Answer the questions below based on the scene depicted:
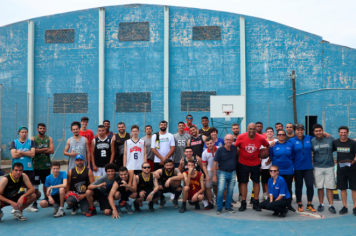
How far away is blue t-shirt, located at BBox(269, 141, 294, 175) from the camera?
7.15 metres

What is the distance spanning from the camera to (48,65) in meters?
21.4

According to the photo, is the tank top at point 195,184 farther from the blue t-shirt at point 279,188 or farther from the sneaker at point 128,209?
the blue t-shirt at point 279,188

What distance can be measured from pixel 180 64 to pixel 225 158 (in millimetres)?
14545

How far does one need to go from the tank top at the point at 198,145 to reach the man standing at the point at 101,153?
200 cm

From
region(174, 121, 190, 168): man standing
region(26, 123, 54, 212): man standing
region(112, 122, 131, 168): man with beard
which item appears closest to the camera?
region(26, 123, 54, 212): man standing

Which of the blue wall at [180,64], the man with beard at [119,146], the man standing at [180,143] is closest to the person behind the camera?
the man with beard at [119,146]

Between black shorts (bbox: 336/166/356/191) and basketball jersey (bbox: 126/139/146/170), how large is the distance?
4.51 m

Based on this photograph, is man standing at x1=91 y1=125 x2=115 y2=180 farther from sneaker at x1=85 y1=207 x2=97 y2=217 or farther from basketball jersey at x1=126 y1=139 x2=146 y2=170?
sneaker at x1=85 y1=207 x2=97 y2=217

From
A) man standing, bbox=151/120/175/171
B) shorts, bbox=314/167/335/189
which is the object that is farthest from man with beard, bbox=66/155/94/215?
shorts, bbox=314/167/335/189

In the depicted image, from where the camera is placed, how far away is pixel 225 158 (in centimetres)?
719

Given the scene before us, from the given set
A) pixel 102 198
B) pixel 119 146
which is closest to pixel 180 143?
pixel 119 146

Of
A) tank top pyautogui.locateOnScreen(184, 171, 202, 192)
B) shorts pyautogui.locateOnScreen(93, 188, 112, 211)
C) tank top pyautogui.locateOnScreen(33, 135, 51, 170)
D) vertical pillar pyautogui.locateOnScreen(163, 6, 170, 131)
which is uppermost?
vertical pillar pyautogui.locateOnScreen(163, 6, 170, 131)

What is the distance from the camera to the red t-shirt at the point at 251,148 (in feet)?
23.9

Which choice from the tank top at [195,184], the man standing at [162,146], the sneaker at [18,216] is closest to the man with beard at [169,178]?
the tank top at [195,184]
